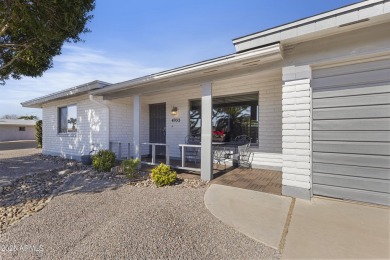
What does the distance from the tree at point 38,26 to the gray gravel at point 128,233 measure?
13.5 ft

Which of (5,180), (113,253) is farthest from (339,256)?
(5,180)

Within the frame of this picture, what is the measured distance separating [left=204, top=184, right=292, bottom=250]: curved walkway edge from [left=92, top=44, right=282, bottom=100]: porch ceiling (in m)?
2.73

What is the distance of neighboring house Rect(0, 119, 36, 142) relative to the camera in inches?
1109

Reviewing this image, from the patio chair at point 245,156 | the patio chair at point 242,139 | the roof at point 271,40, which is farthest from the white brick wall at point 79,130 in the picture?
the patio chair at point 245,156

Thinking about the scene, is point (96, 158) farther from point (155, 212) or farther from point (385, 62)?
point (385, 62)

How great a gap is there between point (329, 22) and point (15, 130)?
1532 inches

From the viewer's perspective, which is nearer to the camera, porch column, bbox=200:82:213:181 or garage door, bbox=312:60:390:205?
garage door, bbox=312:60:390:205

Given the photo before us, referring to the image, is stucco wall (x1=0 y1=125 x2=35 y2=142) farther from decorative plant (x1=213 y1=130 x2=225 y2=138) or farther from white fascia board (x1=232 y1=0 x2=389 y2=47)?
white fascia board (x1=232 y1=0 x2=389 y2=47)

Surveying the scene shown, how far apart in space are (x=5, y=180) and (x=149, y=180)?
14.2 ft

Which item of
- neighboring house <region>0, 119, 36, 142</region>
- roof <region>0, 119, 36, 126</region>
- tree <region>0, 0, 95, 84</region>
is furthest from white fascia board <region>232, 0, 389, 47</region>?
neighboring house <region>0, 119, 36, 142</region>

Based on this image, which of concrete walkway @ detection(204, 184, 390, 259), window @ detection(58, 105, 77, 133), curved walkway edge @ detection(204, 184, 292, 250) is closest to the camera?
concrete walkway @ detection(204, 184, 390, 259)

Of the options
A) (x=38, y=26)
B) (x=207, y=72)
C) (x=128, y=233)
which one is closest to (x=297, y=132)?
(x=207, y=72)

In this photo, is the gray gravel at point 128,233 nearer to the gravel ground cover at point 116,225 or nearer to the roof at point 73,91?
the gravel ground cover at point 116,225

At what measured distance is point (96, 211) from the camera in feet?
11.9
